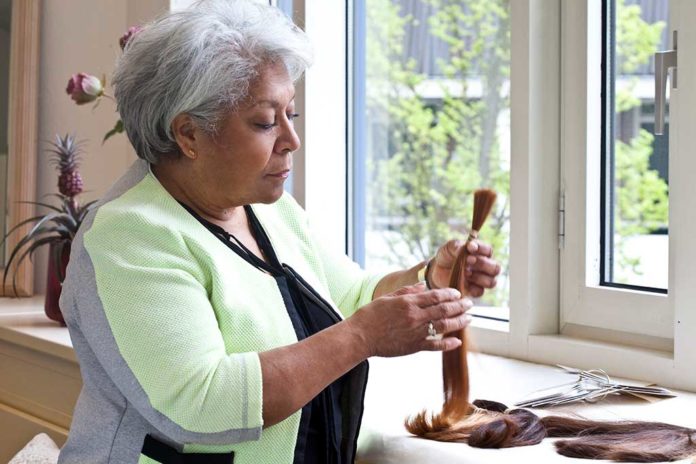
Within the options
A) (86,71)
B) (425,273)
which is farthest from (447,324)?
(86,71)

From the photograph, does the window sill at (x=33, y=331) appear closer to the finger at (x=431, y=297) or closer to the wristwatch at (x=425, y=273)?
the wristwatch at (x=425, y=273)

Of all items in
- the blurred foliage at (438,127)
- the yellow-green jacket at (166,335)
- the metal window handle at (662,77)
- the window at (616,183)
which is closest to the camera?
the yellow-green jacket at (166,335)

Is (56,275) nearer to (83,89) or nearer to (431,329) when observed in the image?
(83,89)

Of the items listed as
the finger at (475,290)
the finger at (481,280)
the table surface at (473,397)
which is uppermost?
the finger at (481,280)

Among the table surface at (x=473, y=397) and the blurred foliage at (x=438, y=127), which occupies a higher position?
the blurred foliage at (x=438, y=127)

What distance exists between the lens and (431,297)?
136cm

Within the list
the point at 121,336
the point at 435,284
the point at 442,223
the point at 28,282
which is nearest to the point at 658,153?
the point at 435,284

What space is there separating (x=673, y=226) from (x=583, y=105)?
31cm

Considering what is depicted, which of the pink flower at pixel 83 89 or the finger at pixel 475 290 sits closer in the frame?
the finger at pixel 475 290

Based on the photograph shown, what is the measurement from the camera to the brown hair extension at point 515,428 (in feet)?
4.43

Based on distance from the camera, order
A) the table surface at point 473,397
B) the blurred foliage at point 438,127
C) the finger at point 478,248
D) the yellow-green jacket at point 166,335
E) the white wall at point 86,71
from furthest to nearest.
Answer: the white wall at point 86,71 → the blurred foliage at point 438,127 → the finger at point 478,248 → the table surface at point 473,397 → the yellow-green jacket at point 166,335

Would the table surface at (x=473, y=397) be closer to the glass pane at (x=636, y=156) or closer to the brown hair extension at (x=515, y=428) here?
the brown hair extension at (x=515, y=428)

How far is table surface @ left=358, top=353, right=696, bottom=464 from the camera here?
4.59 feet

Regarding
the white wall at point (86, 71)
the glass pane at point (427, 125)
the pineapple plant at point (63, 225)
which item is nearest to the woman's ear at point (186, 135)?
the glass pane at point (427, 125)
